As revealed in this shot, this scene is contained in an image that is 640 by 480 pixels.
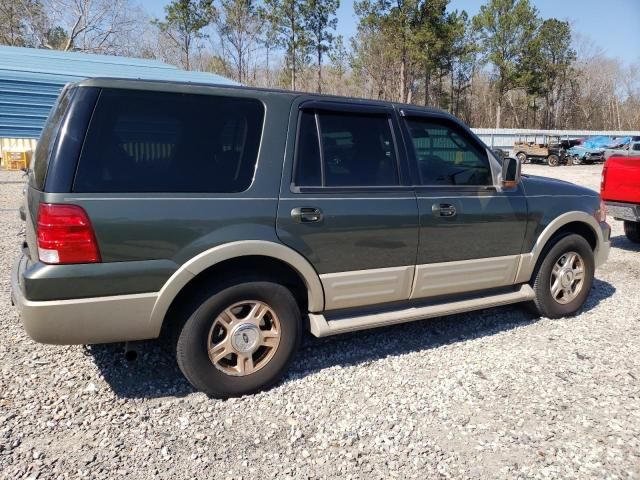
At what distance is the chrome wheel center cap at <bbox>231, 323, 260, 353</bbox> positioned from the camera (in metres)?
3.23

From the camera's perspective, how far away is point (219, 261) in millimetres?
3057

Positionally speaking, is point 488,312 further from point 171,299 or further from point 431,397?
point 171,299

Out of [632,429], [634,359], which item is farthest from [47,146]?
[634,359]

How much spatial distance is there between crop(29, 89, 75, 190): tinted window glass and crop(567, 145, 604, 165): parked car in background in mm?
32602

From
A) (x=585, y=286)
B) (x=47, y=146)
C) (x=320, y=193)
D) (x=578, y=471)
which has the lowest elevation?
(x=578, y=471)

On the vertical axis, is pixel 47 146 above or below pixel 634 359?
above

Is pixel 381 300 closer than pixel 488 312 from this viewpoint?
Yes

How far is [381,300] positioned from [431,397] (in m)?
0.76

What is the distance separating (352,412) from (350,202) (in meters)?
1.37

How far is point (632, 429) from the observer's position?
3.03 meters

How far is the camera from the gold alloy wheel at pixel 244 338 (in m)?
3.22

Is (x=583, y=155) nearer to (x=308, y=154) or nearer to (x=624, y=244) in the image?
(x=624, y=244)

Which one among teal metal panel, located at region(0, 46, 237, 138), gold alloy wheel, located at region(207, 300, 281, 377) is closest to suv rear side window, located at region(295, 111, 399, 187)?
gold alloy wheel, located at region(207, 300, 281, 377)

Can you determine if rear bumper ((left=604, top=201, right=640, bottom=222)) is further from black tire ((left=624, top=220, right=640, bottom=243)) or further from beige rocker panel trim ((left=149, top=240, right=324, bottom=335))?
beige rocker panel trim ((left=149, top=240, right=324, bottom=335))
